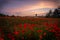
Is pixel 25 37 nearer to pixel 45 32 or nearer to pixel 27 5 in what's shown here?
pixel 45 32

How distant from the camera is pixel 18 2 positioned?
128cm

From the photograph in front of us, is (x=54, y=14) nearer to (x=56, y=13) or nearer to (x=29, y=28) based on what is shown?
(x=56, y=13)

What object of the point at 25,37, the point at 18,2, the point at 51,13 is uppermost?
the point at 18,2

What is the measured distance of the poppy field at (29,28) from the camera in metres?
1.23

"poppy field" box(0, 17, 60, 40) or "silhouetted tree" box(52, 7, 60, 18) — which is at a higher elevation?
"silhouetted tree" box(52, 7, 60, 18)

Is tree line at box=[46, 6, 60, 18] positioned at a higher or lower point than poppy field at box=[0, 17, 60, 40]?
higher

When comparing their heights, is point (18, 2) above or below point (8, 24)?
above

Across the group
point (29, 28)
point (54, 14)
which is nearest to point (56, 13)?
point (54, 14)

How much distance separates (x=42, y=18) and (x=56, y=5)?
0.21m

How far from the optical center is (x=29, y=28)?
1.26 meters

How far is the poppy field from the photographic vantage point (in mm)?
1229

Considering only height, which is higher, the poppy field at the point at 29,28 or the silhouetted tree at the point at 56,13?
the silhouetted tree at the point at 56,13

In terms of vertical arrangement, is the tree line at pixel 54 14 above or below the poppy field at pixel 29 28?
above

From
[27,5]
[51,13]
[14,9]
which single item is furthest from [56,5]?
[14,9]
